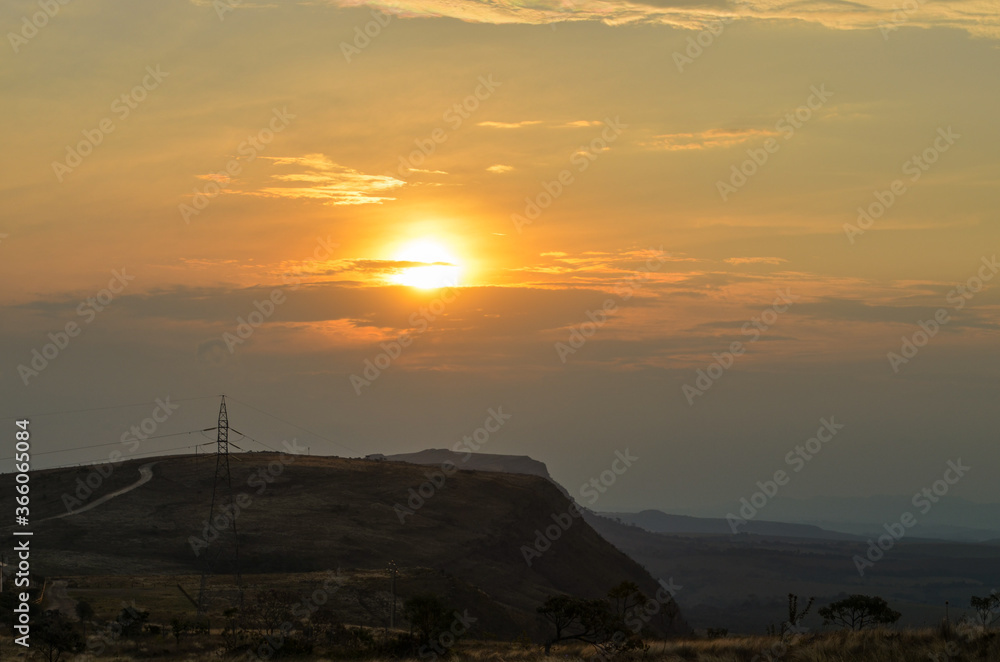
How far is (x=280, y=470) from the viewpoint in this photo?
488 ft

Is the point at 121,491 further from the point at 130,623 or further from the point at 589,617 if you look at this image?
the point at 589,617

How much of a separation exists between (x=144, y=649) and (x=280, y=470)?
103 metres

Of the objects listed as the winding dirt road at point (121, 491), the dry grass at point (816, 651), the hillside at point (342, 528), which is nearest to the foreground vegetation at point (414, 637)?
the dry grass at point (816, 651)

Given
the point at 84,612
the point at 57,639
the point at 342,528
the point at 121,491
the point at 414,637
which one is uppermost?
the point at 121,491

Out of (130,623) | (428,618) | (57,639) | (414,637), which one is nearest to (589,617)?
(428,618)

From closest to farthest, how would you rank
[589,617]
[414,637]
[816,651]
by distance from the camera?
[816,651] < [589,617] < [414,637]

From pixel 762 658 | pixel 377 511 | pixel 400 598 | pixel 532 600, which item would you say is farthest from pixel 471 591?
pixel 762 658

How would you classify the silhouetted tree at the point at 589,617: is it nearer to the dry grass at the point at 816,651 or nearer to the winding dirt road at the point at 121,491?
the dry grass at the point at 816,651

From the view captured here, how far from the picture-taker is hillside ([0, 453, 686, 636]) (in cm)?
9950

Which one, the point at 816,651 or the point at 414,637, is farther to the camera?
the point at 414,637

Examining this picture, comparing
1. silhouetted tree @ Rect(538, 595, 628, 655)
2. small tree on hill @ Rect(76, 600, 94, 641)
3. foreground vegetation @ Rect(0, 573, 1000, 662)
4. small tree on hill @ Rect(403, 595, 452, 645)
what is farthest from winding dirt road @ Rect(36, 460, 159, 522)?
silhouetted tree @ Rect(538, 595, 628, 655)

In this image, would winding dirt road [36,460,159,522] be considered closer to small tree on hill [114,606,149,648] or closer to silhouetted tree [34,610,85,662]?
small tree on hill [114,606,149,648]

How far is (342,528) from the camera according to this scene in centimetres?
11344

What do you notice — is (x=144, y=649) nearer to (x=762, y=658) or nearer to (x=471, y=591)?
(x=762, y=658)
